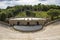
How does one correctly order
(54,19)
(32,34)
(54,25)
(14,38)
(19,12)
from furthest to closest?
(19,12), (54,19), (54,25), (32,34), (14,38)

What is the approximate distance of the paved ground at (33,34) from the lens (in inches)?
556

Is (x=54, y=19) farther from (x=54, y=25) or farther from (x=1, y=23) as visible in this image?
(x=1, y=23)

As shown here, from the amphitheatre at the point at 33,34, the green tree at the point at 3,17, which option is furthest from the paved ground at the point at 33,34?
the green tree at the point at 3,17

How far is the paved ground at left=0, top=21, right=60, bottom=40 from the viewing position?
14.1 m

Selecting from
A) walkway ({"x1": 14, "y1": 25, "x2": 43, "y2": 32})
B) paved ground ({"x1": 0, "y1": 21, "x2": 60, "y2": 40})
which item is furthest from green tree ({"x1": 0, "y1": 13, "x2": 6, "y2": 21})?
walkway ({"x1": 14, "y1": 25, "x2": 43, "y2": 32})

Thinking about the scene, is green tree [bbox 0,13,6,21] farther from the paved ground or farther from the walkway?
the walkway

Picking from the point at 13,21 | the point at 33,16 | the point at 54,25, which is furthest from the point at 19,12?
the point at 54,25

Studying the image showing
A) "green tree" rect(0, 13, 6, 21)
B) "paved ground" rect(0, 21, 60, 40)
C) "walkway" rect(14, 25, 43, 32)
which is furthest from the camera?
"green tree" rect(0, 13, 6, 21)

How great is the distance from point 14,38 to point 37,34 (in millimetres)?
2118

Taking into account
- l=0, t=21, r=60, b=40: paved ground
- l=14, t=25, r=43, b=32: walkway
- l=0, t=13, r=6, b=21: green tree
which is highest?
l=0, t=13, r=6, b=21: green tree

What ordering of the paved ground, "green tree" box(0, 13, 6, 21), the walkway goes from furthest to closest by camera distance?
"green tree" box(0, 13, 6, 21), the walkway, the paved ground

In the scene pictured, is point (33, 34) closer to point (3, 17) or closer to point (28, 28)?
point (28, 28)

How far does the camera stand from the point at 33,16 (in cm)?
1947

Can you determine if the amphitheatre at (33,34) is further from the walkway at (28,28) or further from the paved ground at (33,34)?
the walkway at (28,28)
